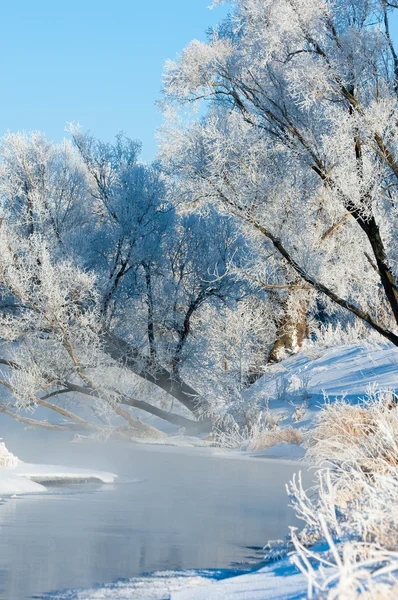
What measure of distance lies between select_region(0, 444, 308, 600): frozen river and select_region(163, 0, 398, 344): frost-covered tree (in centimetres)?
372

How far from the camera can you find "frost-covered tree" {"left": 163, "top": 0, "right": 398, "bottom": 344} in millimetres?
12016

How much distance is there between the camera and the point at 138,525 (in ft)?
23.0

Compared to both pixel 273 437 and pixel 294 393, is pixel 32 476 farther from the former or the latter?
pixel 294 393

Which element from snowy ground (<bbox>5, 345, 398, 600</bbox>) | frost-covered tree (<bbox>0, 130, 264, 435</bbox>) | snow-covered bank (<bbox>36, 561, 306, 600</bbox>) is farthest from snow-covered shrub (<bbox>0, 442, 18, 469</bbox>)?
frost-covered tree (<bbox>0, 130, 264, 435</bbox>)

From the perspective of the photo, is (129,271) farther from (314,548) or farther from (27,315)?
(314,548)

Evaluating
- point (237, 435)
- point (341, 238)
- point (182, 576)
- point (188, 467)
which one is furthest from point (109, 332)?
point (182, 576)

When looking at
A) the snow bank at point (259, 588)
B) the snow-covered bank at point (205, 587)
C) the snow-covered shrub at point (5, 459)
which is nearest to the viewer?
the snow bank at point (259, 588)

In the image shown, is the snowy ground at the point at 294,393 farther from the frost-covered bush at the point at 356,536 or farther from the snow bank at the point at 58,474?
the frost-covered bush at the point at 356,536

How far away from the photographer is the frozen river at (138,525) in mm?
5273

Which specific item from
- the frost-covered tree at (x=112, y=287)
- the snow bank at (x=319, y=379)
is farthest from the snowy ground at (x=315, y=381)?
the frost-covered tree at (x=112, y=287)

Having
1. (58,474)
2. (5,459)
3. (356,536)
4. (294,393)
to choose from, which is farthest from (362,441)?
(294,393)

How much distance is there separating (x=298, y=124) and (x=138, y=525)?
7.39 meters

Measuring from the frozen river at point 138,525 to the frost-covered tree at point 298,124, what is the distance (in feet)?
12.2

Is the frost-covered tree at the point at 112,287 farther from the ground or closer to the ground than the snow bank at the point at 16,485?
farther from the ground
